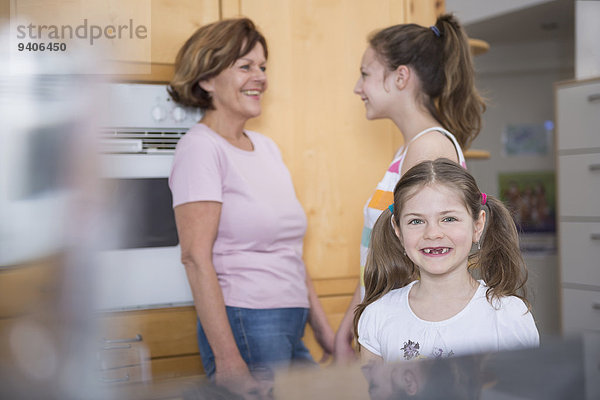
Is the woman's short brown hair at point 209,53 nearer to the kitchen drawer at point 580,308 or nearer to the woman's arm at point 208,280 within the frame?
the woman's arm at point 208,280

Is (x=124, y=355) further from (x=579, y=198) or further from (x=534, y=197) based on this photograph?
(x=534, y=197)

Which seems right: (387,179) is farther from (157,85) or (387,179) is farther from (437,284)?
(157,85)

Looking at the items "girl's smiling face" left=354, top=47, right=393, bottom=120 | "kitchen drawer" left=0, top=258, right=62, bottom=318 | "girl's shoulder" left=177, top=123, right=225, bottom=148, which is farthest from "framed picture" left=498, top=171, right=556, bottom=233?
"kitchen drawer" left=0, top=258, right=62, bottom=318

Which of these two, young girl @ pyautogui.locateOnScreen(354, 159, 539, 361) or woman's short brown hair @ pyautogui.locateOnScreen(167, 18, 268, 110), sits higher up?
woman's short brown hair @ pyautogui.locateOnScreen(167, 18, 268, 110)

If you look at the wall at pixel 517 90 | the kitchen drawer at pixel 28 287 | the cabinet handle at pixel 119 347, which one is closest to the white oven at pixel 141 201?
the cabinet handle at pixel 119 347

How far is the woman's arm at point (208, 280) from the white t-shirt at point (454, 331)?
0.45 m

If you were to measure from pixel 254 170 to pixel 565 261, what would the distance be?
270 cm

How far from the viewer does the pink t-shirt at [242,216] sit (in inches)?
61.6

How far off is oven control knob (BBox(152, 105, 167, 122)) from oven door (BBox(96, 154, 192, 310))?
108 millimetres

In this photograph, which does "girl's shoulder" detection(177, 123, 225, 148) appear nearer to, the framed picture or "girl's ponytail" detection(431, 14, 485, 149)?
"girl's ponytail" detection(431, 14, 485, 149)

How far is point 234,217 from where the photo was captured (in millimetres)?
1603

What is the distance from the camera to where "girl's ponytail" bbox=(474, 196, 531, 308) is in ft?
4.14

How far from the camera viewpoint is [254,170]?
170 centimetres

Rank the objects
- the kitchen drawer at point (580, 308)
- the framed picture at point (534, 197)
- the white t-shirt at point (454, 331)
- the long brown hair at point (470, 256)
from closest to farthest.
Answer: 1. the white t-shirt at point (454, 331)
2. the long brown hair at point (470, 256)
3. the kitchen drawer at point (580, 308)
4. the framed picture at point (534, 197)
